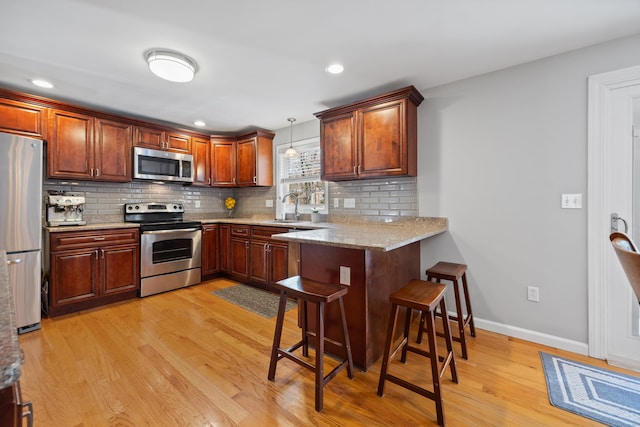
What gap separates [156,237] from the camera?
11.4 ft

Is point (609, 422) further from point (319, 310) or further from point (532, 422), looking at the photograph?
point (319, 310)

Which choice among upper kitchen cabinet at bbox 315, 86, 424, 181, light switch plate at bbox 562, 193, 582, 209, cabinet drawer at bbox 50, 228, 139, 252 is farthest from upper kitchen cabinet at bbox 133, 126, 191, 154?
light switch plate at bbox 562, 193, 582, 209

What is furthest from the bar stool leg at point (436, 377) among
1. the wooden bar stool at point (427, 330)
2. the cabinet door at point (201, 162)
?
the cabinet door at point (201, 162)

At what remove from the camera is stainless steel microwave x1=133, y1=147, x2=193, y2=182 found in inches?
142

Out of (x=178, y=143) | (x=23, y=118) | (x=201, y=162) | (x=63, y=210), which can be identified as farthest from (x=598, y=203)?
(x=23, y=118)

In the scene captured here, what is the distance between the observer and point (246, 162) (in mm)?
4352

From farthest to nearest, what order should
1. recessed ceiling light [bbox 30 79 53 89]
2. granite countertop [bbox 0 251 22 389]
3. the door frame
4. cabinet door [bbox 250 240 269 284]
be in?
1. cabinet door [bbox 250 240 269 284]
2. recessed ceiling light [bbox 30 79 53 89]
3. the door frame
4. granite countertop [bbox 0 251 22 389]

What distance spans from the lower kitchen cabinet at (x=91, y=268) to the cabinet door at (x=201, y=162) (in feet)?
4.13

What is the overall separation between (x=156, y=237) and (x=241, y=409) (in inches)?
103

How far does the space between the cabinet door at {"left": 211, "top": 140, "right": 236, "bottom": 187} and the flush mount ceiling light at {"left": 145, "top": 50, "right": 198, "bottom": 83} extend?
211 cm

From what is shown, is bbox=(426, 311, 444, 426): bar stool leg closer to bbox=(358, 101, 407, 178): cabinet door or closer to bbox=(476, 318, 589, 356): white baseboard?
bbox=(476, 318, 589, 356): white baseboard

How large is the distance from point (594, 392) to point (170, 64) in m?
3.67

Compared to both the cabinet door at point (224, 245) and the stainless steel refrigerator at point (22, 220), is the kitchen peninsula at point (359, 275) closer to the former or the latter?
the cabinet door at point (224, 245)

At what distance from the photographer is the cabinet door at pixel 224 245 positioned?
13.5 ft
